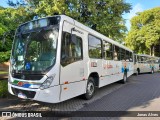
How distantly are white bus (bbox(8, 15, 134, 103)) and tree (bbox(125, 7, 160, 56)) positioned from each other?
107 feet

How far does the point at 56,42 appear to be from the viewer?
596 cm

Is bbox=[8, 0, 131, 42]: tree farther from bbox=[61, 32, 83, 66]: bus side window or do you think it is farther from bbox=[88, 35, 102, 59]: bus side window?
bbox=[61, 32, 83, 66]: bus side window

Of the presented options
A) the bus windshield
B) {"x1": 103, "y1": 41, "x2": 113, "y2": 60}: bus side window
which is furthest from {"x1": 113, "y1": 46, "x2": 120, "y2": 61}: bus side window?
the bus windshield

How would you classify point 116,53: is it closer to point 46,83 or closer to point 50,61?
point 50,61

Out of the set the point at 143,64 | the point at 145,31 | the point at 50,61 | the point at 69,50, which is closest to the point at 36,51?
the point at 50,61

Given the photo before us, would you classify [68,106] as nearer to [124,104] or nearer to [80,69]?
[80,69]

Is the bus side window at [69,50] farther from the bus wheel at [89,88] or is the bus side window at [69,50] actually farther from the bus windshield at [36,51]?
the bus wheel at [89,88]

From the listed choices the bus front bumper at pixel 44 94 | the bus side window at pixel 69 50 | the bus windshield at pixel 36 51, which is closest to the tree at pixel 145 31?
the bus side window at pixel 69 50

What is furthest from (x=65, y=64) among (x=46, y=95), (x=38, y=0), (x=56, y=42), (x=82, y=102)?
(x=38, y=0)

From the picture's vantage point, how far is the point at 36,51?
6230 millimetres

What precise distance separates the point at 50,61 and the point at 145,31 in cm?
3606

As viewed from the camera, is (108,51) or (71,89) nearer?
(71,89)

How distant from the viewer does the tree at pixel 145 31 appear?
123 ft

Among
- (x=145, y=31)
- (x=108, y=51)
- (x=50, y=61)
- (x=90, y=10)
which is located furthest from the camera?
(x=145, y=31)
